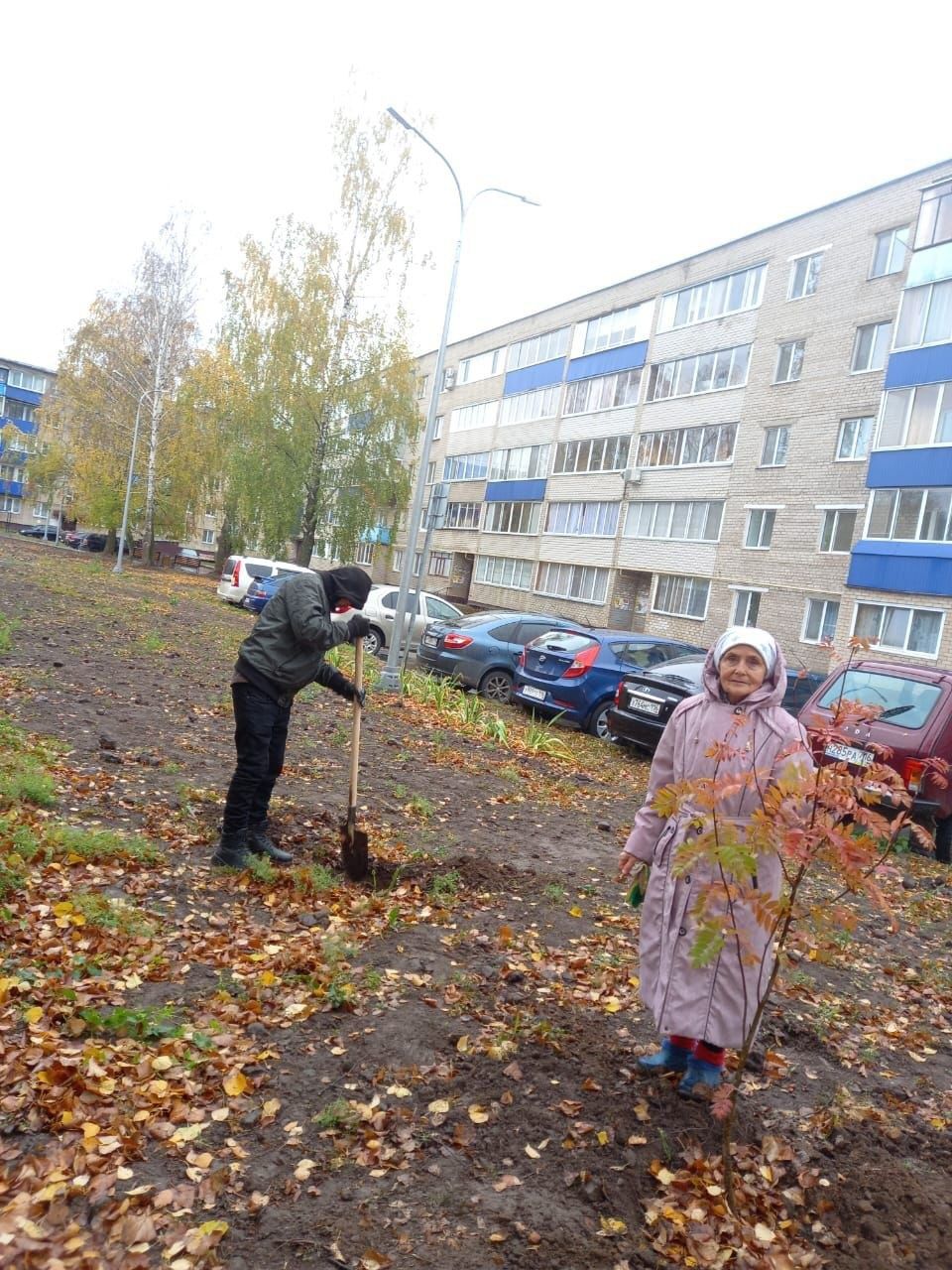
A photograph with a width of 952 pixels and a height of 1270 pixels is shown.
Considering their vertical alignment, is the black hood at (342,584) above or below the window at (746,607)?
below

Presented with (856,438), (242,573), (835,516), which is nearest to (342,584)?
(242,573)

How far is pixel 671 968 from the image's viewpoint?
11.3 feet

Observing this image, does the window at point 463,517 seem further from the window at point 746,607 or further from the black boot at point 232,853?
the black boot at point 232,853

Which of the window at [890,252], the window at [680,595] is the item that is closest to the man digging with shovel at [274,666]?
the window at [890,252]

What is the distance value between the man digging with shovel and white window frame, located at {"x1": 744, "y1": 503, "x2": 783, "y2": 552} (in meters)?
26.2

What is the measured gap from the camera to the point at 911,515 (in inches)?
996

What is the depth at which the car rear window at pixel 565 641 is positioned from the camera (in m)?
13.7

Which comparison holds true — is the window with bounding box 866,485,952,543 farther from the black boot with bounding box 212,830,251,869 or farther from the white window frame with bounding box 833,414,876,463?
the black boot with bounding box 212,830,251,869

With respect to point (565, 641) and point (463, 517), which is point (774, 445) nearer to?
point (565, 641)

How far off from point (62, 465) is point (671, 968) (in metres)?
52.0

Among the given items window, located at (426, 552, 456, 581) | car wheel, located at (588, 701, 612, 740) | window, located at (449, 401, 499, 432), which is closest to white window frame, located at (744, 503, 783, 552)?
car wheel, located at (588, 701, 612, 740)

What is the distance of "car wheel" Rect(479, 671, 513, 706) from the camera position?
15.5 m

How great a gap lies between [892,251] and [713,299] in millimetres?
7608

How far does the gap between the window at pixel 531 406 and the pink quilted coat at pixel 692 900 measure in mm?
41058
